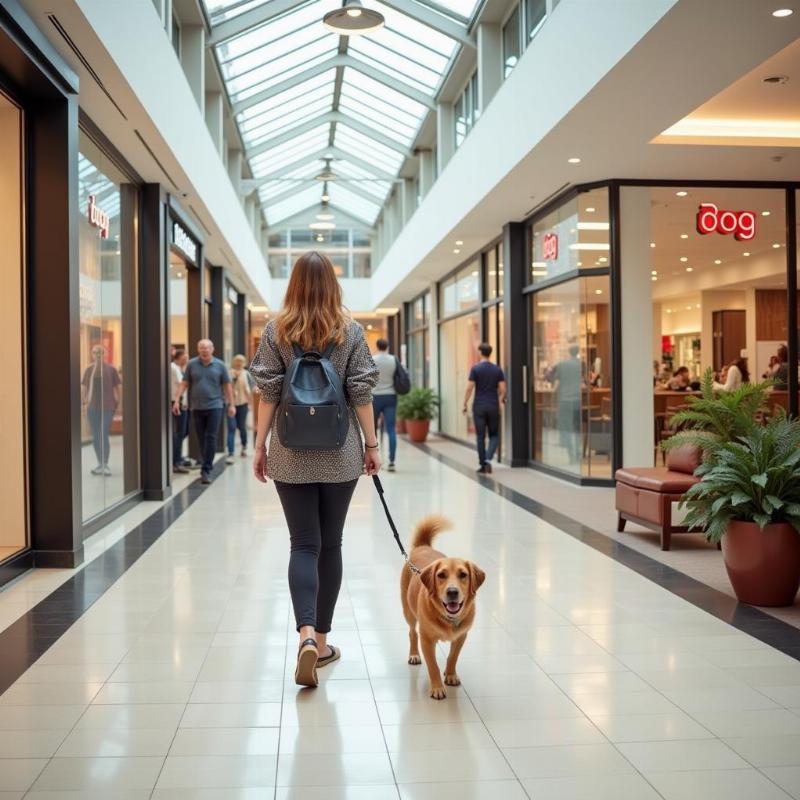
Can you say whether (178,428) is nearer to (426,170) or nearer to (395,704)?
(426,170)

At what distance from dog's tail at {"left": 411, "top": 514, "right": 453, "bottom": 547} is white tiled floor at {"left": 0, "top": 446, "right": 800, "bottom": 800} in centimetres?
52

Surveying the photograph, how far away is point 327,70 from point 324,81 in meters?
0.92

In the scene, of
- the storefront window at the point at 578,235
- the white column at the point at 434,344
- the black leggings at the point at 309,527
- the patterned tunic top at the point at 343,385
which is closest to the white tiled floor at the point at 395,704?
the black leggings at the point at 309,527

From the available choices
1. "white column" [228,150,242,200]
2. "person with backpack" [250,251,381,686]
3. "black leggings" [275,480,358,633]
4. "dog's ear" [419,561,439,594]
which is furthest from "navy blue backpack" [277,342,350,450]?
"white column" [228,150,242,200]

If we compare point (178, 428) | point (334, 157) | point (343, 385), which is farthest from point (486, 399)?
point (334, 157)

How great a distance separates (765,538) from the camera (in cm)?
464

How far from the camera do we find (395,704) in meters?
3.27

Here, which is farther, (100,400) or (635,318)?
(635,318)

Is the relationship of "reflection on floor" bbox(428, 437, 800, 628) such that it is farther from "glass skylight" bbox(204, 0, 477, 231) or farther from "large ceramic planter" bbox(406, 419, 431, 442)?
"glass skylight" bbox(204, 0, 477, 231)

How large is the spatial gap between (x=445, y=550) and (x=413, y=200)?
1547cm

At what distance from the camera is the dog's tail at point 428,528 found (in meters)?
3.74

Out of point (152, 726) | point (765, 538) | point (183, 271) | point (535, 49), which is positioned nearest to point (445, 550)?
point (765, 538)

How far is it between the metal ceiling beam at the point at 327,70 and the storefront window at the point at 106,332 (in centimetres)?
646

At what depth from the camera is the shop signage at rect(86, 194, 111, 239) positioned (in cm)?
714
